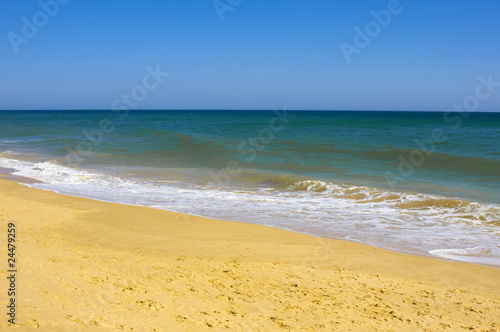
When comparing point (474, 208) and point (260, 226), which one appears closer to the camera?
point (260, 226)

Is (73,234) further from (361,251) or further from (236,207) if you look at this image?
(361,251)

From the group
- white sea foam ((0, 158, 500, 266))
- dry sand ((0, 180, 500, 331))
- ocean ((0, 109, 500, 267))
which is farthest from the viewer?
ocean ((0, 109, 500, 267))

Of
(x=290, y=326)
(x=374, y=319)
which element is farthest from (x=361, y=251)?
(x=290, y=326)

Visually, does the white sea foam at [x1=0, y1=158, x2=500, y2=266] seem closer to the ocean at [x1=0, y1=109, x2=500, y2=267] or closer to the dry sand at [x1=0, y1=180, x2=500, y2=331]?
the ocean at [x1=0, y1=109, x2=500, y2=267]

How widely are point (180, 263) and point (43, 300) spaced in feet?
6.99

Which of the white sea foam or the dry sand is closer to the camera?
the dry sand

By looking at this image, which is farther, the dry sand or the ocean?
the ocean

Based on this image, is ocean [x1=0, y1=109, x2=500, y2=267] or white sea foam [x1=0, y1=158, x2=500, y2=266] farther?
ocean [x1=0, y1=109, x2=500, y2=267]

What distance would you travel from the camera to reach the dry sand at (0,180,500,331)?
4.19 metres

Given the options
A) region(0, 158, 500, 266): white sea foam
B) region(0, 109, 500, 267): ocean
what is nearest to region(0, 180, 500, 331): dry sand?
region(0, 158, 500, 266): white sea foam

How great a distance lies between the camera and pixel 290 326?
4.19 metres

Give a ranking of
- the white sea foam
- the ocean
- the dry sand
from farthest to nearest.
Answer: the ocean, the white sea foam, the dry sand

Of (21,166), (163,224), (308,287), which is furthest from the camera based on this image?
(21,166)

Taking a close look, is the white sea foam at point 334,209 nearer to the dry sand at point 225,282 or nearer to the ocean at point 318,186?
the ocean at point 318,186
